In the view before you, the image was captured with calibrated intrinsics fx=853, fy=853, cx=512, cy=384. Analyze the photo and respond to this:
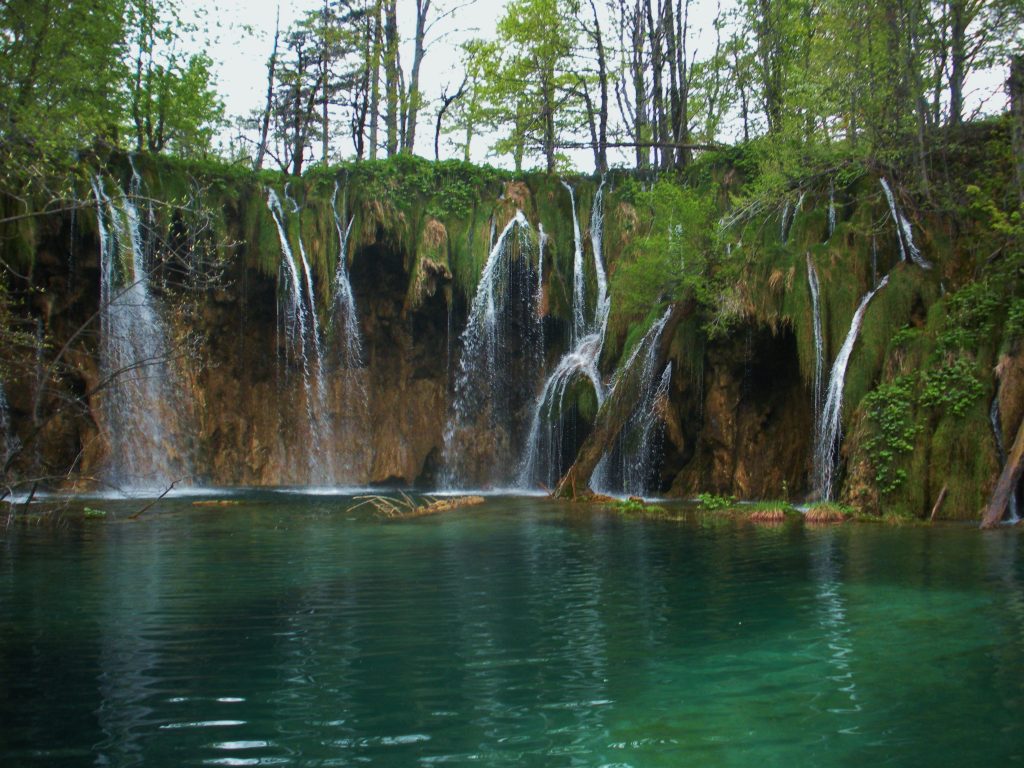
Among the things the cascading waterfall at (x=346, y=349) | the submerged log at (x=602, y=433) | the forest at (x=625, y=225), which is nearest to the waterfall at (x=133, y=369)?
the forest at (x=625, y=225)

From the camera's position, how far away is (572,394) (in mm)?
21062

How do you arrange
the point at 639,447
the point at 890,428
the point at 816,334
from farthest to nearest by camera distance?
1. the point at 639,447
2. the point at 816,334
3. the point at 890,428

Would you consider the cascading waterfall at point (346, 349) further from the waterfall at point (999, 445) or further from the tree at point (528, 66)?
the waterfall at point (999, 445)

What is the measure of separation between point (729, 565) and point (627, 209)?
16.6m

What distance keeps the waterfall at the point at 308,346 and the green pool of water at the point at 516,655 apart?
13.4 meters

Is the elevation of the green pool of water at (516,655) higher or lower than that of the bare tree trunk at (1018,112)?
lower

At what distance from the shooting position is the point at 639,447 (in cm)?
1944

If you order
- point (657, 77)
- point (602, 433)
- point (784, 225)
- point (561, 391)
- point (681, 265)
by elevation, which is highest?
point (657, 77)

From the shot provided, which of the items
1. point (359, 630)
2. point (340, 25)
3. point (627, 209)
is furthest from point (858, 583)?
point (340, 25)

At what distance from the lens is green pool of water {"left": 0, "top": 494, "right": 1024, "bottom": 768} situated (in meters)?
4.21

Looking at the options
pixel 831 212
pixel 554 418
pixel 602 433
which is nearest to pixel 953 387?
pixel 831 212

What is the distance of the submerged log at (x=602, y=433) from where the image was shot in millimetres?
17578

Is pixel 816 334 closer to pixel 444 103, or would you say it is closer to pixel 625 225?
pixel 625 225

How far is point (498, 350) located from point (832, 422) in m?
10.6
